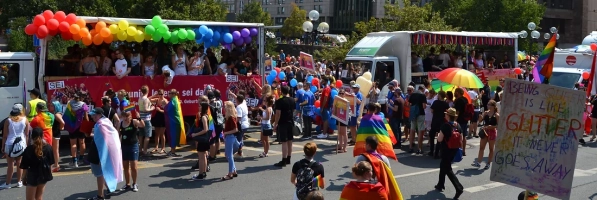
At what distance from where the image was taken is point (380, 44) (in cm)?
1750

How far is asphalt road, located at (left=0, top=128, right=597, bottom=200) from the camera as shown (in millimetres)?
9539

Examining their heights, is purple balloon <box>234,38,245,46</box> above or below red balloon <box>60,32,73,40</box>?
below

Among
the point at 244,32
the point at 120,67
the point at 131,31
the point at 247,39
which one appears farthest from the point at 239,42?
the point at 120,67

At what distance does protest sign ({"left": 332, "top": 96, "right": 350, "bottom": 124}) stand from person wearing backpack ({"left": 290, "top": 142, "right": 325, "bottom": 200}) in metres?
5.77

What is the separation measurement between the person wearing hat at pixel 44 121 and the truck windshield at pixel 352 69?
378 inches

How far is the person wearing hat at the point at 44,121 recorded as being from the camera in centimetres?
985

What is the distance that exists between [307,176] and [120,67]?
751cm

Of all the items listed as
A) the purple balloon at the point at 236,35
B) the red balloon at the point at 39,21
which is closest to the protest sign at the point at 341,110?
the purple balloon at the point at 236,35

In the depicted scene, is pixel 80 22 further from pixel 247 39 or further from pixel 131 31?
pixel 247 39

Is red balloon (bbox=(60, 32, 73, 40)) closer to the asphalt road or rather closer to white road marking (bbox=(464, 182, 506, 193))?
the asphalt road

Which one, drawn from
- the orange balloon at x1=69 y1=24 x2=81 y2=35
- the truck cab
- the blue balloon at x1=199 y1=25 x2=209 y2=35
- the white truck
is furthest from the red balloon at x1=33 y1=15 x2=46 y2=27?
the white truck

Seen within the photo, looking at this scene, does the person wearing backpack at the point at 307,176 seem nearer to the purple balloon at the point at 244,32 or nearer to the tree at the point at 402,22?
the purple balloon at the point at 244,32

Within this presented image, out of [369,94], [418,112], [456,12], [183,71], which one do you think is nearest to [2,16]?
[183,71]

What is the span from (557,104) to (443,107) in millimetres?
6108
